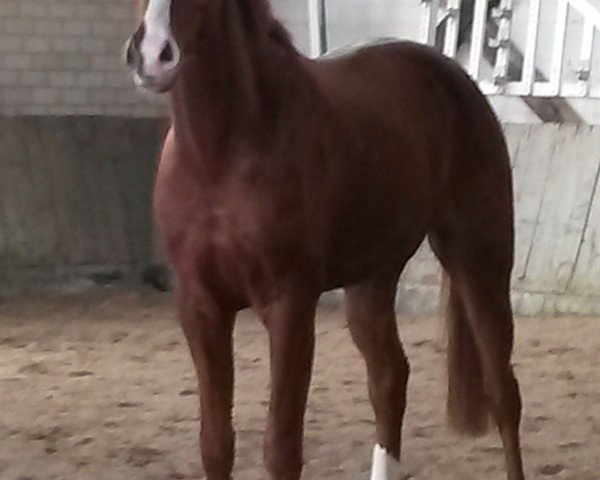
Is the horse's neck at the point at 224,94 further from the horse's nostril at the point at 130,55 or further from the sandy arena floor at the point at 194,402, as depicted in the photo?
the sandy arena floor at the point at 194,402

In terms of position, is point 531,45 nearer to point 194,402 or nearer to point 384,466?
point 194,402

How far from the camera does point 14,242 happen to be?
15.3 ft

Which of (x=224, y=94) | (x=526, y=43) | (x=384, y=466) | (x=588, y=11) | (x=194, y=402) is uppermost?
(x=224, y=94)

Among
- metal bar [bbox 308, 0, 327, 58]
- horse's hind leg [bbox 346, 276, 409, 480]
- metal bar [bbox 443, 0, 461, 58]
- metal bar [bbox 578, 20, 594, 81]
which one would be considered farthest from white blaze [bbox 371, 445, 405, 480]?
metal bar [bbox 308, 0, 327, 58]

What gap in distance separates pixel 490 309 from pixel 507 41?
263 cm

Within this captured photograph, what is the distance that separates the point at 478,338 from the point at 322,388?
1.17m

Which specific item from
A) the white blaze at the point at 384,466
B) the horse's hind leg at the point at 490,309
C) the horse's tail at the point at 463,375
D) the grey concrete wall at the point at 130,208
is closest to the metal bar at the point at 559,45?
the grey concrete wall at the point at 130,208

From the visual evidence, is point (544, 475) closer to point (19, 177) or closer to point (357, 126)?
point (357, 126)

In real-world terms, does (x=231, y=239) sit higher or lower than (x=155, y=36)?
lower

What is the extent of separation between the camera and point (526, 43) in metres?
4.38

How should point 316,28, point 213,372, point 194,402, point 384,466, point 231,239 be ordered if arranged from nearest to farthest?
point 231,239
point 213,372
point 384,466
point 194,402
point 316,28

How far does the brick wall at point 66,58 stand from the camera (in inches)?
190

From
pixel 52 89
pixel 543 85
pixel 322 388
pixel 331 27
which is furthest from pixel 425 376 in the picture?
pixel 52 89

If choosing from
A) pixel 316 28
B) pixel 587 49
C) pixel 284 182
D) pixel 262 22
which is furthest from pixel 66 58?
pixel 284 182
